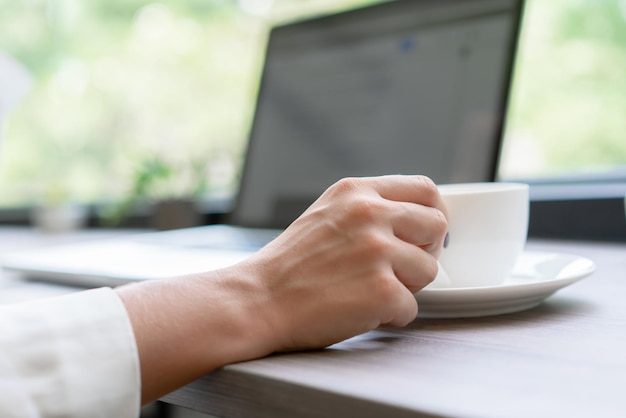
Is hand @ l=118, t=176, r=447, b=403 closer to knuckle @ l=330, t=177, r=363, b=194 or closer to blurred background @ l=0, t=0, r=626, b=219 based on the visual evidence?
knuckle @ l=330, t=177, r=363, b=194

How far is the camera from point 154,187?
148 cm

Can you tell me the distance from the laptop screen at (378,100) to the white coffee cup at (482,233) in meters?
0.30

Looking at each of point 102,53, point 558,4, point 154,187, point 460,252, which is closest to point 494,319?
point 460,252

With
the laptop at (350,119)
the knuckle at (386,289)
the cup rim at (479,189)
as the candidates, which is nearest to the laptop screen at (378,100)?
the laptop at (350,119)

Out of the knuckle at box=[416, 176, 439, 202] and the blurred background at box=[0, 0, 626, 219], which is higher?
the blurred background at box=[0, 0, 626, 219]

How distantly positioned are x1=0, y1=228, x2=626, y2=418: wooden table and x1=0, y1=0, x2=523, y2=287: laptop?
27 cm

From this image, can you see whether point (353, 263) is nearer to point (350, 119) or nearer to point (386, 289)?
point (386, 289)

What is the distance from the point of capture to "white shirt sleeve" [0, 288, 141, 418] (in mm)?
388

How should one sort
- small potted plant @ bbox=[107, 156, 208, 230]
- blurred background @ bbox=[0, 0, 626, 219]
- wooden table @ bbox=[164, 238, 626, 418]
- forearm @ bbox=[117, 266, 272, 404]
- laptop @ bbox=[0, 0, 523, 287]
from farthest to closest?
small potted plant @ bbox=[107, 156, 208, 230]
blurred background @ bbox=[0, 0, 626, 219]
laptop @ bbox=[0, 0, 523, 287]
forearm @ bbox=[117, 266, 272, 404]
wooden table @ bbox=[164, 238, 626, 418]

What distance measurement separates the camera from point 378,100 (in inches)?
36.6

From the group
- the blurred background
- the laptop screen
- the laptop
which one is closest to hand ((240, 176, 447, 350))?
the laptop

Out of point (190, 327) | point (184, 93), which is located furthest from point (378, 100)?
point (184, 93)

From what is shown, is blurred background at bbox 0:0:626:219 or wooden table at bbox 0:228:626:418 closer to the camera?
wooden table at bbox 0:228:626:418

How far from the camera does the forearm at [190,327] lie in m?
0.42
